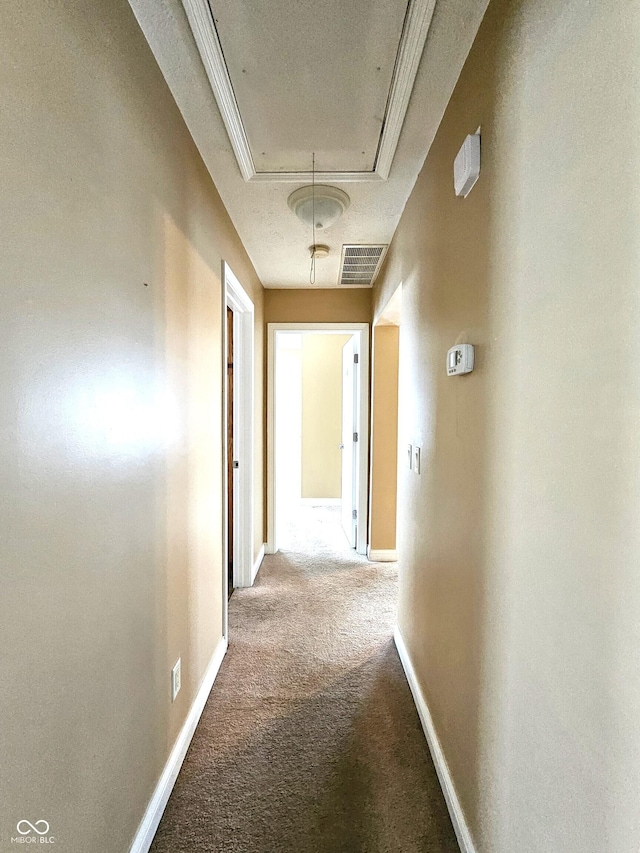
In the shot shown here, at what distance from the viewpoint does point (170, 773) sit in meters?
1.36

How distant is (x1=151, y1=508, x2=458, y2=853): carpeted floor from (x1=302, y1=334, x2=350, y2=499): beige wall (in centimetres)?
310

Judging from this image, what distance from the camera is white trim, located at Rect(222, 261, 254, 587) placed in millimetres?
2967

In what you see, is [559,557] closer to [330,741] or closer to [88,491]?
[88,491]

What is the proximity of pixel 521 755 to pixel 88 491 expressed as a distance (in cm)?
108

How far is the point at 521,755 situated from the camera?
86 centimetres

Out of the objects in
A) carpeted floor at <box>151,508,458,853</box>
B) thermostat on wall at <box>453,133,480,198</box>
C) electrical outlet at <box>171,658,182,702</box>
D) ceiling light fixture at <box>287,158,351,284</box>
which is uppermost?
ceiling light fixture at <box>287,158,351,284</box>

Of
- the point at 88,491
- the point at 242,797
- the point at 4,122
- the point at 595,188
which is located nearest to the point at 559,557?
the point at 595,188

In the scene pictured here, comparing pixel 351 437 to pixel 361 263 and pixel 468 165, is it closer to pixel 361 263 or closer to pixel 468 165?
pixel 361 263

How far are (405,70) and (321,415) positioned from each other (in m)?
4.47

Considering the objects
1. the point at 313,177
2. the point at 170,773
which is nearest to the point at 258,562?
the point at 170,773

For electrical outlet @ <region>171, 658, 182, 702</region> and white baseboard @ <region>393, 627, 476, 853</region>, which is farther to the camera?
electrical outlet @ <region>171, 658, 182, 702</region>

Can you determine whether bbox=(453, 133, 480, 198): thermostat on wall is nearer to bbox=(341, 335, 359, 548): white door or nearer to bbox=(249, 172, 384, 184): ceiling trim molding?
bbox=(249, 172, 384, 184): ceiling trim molding

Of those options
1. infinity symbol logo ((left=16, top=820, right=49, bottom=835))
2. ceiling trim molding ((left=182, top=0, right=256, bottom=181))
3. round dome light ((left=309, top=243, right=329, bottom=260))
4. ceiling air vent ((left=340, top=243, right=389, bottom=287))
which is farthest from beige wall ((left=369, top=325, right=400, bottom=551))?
infinity symbol logo ((left=16, top=820, right=49, bottom=835))

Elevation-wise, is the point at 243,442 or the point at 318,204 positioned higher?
the point at 318,204
